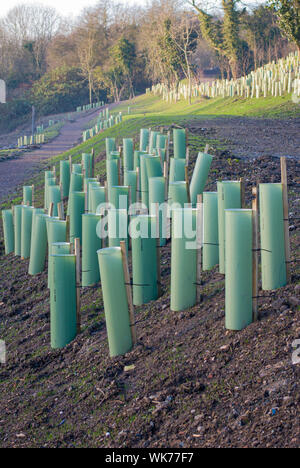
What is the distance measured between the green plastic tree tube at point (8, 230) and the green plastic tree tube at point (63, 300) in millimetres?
5445

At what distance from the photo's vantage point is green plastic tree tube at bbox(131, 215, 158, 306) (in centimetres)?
629

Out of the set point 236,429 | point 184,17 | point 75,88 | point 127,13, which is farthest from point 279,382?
point 127,13

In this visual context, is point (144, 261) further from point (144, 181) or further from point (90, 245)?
point (144, 181)

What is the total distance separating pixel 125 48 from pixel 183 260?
63.9m

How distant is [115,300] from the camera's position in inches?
213

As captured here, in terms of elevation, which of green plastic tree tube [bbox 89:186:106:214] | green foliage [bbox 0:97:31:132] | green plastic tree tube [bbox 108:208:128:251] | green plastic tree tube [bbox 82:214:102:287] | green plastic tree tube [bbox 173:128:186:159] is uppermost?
green foliage [bbox 0:97:31:132]

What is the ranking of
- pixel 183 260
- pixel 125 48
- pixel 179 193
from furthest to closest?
pixel 125 48
pixel 179 193
pixel 183 260

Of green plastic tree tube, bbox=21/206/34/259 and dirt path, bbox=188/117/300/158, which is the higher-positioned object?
dirt path, bbox=188/117/300/158

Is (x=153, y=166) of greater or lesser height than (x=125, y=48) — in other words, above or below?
below

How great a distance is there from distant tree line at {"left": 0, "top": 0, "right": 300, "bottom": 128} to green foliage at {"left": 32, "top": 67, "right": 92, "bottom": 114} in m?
0.11

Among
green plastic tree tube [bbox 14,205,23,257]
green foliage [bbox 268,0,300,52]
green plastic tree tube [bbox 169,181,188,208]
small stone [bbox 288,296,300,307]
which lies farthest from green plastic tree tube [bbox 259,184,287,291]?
green foliage [bbox 268,0,300,52]

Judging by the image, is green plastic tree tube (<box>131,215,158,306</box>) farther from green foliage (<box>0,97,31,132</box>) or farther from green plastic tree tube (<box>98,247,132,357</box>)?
green foliage (<box>0,97,31,132</box>)

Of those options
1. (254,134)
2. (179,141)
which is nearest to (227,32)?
(254,134)

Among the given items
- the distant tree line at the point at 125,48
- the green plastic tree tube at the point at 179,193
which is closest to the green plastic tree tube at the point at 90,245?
the green plastic tree tube at the point at 179,193
